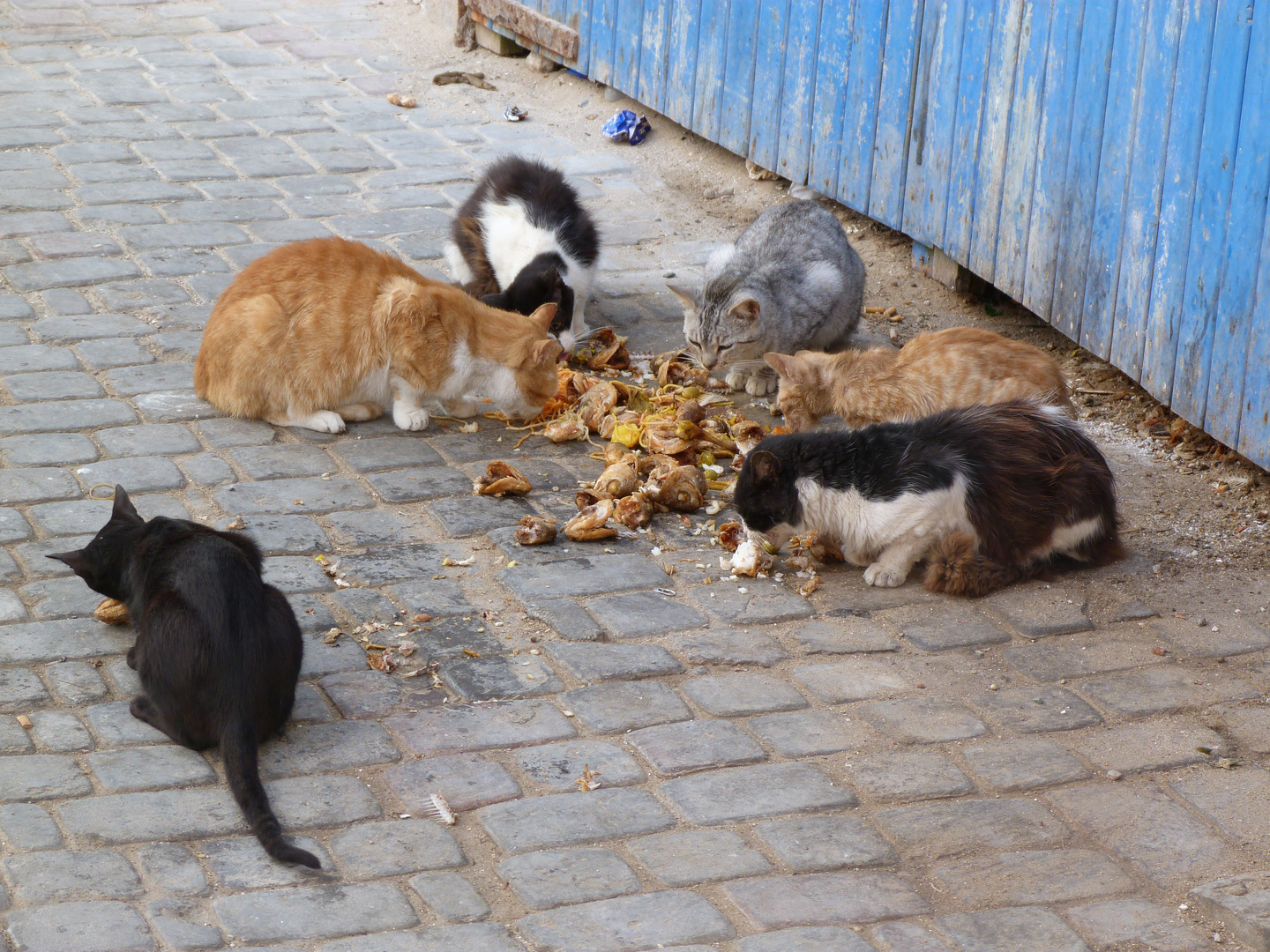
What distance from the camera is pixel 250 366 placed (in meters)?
5.79

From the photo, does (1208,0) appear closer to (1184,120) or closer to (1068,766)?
(1184,120)

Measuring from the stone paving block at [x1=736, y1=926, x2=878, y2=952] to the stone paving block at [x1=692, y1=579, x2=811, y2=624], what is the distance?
5.32 feet

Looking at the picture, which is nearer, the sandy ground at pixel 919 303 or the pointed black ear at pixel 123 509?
the pointed black ear at pixel 123 509

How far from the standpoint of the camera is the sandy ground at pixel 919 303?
210 inches

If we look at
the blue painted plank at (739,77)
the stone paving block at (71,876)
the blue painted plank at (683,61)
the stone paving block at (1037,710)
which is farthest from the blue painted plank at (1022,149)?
the stone paving block at (71,876)

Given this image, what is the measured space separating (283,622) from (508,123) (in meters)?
6.93

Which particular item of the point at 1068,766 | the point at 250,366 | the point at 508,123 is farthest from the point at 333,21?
the point at 1068,766

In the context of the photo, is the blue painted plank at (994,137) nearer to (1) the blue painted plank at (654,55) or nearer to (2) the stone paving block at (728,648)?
(1) the blue painted plank at (654,55)

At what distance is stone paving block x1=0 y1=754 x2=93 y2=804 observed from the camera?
3.58 meters

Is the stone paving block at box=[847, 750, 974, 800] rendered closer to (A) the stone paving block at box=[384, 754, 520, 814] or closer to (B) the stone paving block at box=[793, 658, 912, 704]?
(B) the stone paving block at box=[793, 658, 912, 704]

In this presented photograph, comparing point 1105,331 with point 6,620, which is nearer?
point 6,620

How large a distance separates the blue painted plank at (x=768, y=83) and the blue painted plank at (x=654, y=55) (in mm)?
1066

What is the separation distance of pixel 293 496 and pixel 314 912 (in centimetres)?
243

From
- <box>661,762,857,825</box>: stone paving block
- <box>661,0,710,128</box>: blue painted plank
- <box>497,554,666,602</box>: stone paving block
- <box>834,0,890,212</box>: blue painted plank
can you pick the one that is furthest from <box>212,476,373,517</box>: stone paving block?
<box>661,0,710,128</box>: blue painted plank
